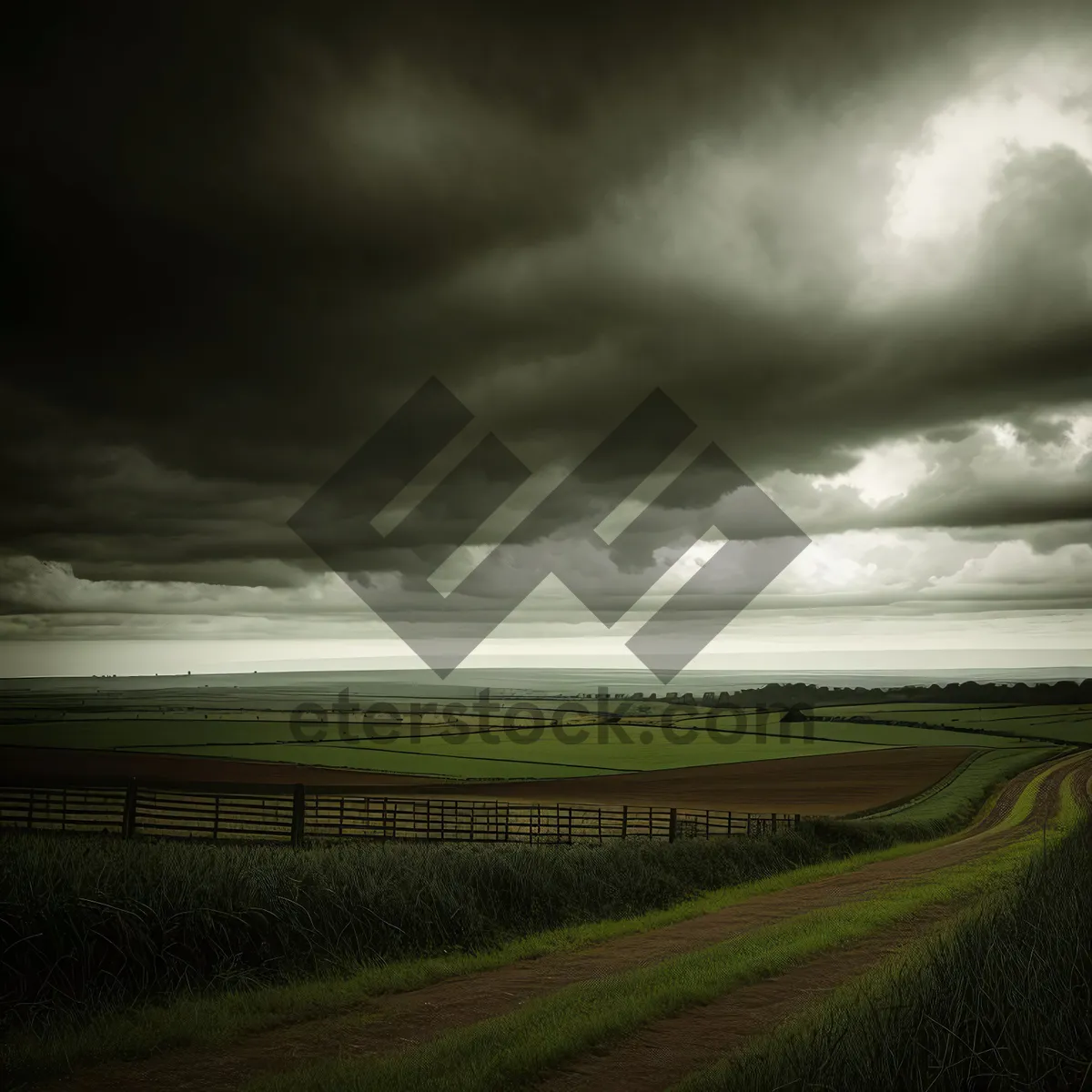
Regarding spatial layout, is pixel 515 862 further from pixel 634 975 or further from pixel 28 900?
pixel 28 900

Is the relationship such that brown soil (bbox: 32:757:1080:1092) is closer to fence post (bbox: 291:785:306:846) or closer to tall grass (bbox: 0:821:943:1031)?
tall grass (bbox: 0:821:943:1031)

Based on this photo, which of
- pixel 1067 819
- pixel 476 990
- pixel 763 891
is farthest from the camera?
pixel 1067 819

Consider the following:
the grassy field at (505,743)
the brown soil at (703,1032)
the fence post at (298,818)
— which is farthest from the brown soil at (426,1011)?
the grassy field at (505,743)

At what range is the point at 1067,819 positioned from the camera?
3591 cm

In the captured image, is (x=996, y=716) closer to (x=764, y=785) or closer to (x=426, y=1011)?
(x=764, y=785)

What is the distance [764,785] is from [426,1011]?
54.0 m

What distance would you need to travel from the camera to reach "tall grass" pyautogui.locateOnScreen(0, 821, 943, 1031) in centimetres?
1008

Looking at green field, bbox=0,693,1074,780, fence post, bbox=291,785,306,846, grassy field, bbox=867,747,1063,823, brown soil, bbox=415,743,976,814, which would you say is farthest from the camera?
green field, bbox=0,693,1074,780

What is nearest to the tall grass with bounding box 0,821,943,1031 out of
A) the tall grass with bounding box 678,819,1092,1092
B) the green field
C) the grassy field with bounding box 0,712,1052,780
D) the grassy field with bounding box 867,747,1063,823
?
the tall grass with bounding box 678,819,1092,1092

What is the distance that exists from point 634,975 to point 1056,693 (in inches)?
8004

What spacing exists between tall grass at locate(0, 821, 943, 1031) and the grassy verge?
341 centimetres

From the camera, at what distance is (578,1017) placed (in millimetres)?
9477

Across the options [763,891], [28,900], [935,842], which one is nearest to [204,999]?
[28,900]

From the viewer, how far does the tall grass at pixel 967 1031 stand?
5.62 m
